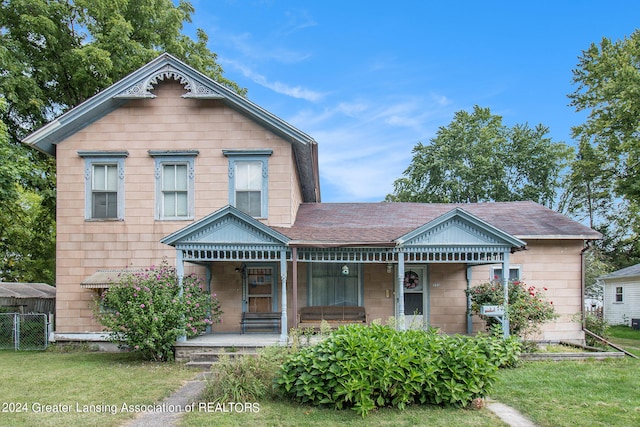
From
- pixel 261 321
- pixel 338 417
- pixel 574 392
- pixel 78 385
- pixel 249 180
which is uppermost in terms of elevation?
pixel 249 180

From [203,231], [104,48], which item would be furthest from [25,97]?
[203,231]

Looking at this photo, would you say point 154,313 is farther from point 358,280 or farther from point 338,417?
point 338,417

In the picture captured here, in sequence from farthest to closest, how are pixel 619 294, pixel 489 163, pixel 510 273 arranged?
pixel 489 163 < pixel 619 294 < pixel 510 273

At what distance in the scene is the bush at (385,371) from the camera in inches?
265

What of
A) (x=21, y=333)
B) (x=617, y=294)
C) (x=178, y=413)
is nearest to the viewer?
(x=178, y=413)

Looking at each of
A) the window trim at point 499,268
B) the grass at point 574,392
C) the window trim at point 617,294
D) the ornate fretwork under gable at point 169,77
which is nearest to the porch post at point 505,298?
the grass at point 574,392

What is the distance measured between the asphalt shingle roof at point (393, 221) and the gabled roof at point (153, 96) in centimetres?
267

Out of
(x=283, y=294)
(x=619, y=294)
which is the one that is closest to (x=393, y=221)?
(x=283, y=294)

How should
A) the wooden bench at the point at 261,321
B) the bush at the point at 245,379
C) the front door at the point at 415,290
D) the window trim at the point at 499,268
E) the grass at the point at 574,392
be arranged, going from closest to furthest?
the grass at the point at 574,392, the bush at the point at 245,379, the wooden bench at the point at 261,321, the window trim at the point at 499,268, the front door at the point at 415,290

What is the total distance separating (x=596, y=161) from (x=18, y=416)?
23369 millimetres

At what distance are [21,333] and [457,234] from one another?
13950 millimetres

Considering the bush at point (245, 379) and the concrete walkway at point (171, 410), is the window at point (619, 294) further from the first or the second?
the concrete walkway at point (171, 410)

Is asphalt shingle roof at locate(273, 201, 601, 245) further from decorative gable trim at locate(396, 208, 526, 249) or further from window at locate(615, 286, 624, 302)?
window at locate(615, 286, 624, 302)

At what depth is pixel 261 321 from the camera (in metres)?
13.0
